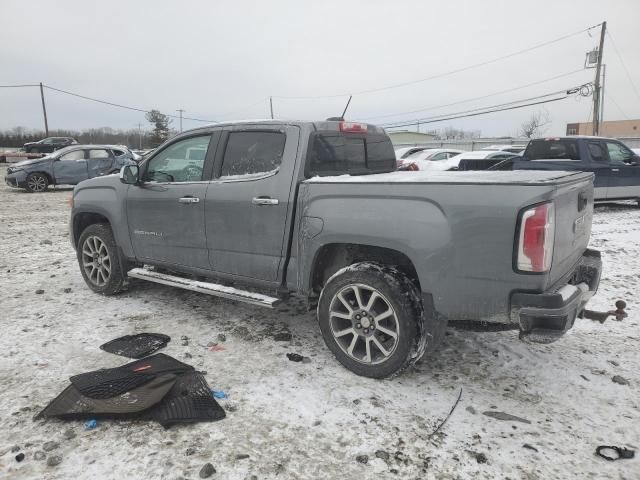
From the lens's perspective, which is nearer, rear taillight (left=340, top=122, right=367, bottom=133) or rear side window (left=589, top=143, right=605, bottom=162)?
rear taillight (left=340, top=122, right=367, bottom=133)

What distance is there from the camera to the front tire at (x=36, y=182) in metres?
16.6

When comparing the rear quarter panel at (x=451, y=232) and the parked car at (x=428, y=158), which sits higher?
the parked car at (x=428, y=158)

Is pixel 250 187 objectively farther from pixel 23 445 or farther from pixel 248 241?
pixel 23 445

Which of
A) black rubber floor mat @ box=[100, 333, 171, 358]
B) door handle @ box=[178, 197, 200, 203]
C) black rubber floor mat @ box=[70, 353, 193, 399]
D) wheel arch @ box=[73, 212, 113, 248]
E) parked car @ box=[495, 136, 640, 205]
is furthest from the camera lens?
parked car @ box=[495, 136, 640, 205]

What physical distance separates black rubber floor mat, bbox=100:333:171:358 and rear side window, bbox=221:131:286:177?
156 cm

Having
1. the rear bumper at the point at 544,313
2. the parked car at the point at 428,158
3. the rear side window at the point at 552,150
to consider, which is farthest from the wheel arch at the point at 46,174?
the rear bumper at the point at 544,313

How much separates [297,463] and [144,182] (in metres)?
3.35

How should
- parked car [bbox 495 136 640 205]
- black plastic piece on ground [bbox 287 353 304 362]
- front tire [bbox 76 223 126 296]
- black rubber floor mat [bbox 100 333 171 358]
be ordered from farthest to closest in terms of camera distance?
1. parked car [bbox 495 136 640 205]
2. front tire [bbox 76 223 126 296]
3. black rubber floor mat [bbox 100 333 171 358]
4. black plastic piece on ground [bbox 287 353 304 362]

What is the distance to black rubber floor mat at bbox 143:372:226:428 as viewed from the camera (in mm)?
2781

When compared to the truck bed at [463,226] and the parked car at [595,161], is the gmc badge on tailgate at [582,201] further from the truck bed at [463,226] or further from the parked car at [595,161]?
the parked car at [595,161]

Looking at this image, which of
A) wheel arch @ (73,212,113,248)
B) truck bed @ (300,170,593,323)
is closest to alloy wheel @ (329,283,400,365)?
truck bed @ (300,170,593,323)

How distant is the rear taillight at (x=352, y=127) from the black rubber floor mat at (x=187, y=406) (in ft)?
7.84

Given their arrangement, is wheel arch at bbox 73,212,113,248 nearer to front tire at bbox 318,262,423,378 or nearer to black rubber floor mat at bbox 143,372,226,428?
black rubber floor mat at bbox 143,372,226,428

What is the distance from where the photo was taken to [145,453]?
98.3 inches
